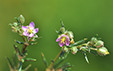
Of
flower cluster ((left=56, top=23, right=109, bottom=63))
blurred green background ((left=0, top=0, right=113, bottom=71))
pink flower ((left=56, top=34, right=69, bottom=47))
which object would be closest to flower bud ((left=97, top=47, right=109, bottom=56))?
flower cluster ((left=56, top=23, right=109, bottom=63))

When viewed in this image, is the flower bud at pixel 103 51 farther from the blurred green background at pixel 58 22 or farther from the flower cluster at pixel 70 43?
the blurred green background at pixel 58 22

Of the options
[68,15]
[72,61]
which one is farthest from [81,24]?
[72,61]

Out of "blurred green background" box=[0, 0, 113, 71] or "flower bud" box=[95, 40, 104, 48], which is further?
"blurred green background" box=[0, 0, 113, 71]

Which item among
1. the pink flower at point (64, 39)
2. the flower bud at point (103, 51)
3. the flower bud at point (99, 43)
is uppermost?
the pink flower at point (64, 39)

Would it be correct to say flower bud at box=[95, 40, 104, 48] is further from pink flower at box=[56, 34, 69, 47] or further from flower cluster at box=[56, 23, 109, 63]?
pink flower at box=[56, 34, 69, 47]

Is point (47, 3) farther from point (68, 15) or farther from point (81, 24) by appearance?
point (81, 24)

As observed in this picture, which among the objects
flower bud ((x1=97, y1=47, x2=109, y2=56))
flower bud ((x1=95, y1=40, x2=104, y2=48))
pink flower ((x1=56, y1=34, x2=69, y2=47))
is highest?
pink flower ((x1=56, y1=34, x2=69, y2=47))

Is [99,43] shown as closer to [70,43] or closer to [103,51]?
[103,51]

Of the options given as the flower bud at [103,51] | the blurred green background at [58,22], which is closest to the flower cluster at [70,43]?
the flower bud at [103,51]
